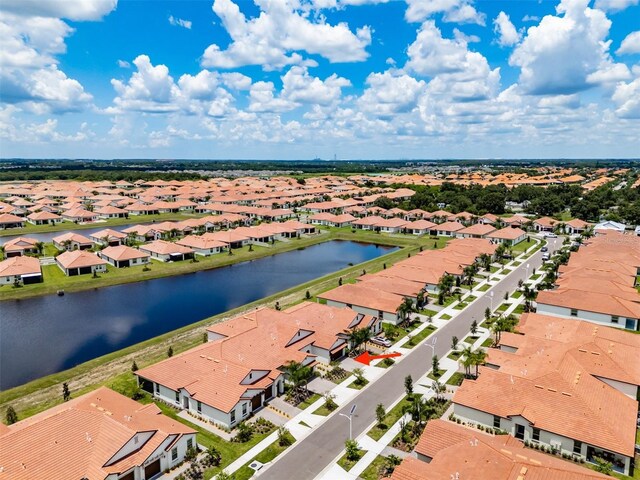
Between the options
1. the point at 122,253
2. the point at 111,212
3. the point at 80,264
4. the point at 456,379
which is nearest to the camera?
the point at 456,379

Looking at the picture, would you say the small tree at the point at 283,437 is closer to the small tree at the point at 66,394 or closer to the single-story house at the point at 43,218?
the small tree at the point at 66,394

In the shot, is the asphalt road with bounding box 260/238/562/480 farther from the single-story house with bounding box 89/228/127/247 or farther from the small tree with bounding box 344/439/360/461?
the single-story house with bounding box 89/228/127/247

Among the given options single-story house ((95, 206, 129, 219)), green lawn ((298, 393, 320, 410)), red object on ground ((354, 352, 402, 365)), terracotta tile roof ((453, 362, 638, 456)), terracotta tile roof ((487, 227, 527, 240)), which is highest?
single-story house ((95, 206, 129, 219))

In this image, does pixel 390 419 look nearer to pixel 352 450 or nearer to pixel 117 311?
pixel 352 450

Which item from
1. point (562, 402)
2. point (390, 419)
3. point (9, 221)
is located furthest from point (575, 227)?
point (9, 221)

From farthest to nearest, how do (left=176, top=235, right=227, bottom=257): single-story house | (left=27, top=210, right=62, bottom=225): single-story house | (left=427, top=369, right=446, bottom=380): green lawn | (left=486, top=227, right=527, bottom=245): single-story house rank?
(left=27, top=210, right=62, bottom=225): single-story house, (left=486, top=227, right=527, bottom=245): single-story house, (left=176, top=235, right=227, bottom=257): single-story house, (left=427, top=369, right=446, bottom=380): green lawn

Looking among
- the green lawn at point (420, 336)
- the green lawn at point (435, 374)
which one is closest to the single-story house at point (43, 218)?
the green lawn at point (420, 336)

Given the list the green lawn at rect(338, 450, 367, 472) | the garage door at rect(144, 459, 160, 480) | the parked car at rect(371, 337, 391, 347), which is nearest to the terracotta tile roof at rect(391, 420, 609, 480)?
the green lawn at rect(338, 450, 367, 472)
